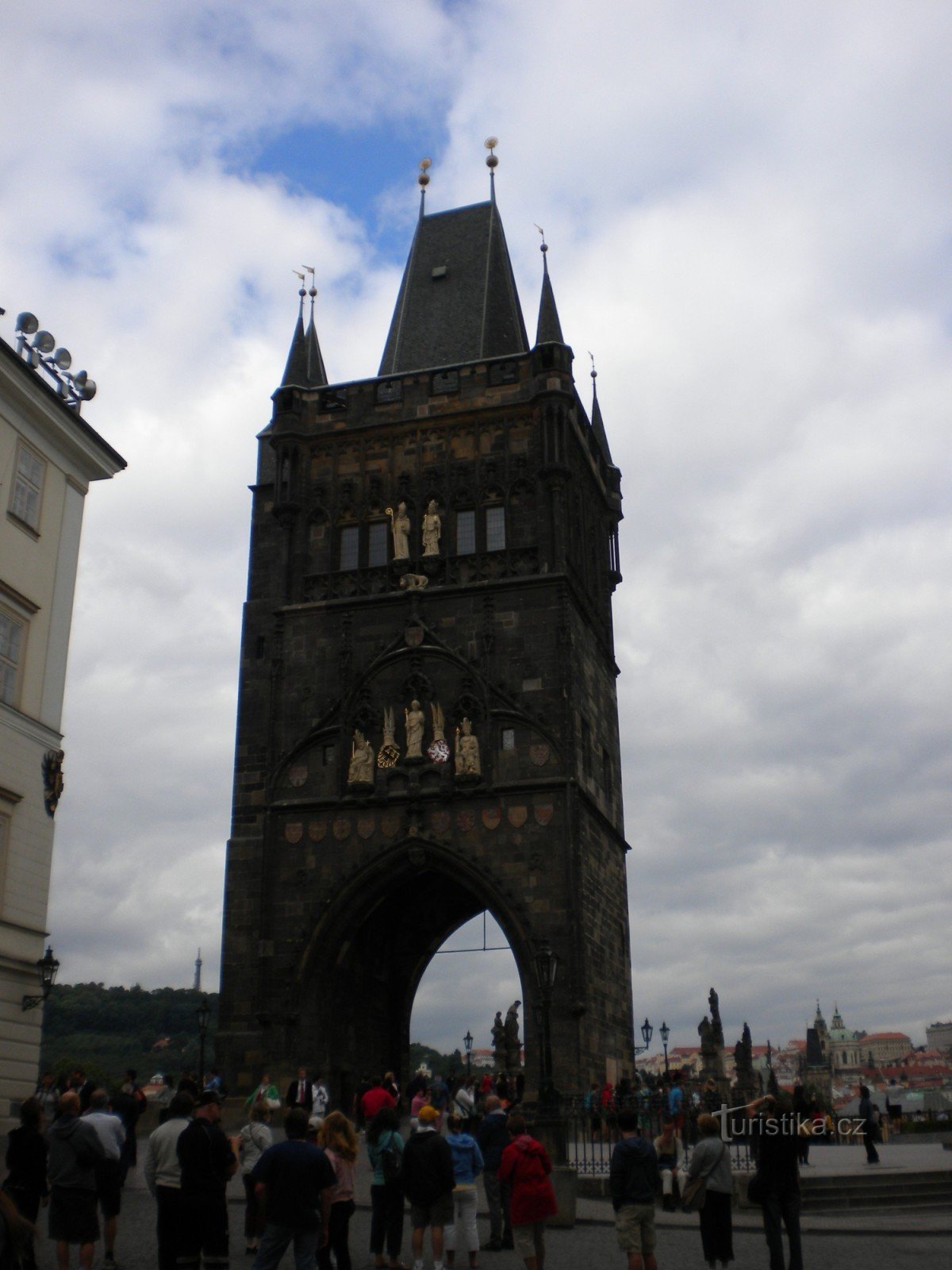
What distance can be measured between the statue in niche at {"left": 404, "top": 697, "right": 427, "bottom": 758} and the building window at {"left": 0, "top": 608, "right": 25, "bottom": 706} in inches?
407

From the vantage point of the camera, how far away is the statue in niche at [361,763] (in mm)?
30141

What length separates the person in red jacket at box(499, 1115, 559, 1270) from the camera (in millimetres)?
11398

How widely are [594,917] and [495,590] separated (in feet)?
26.3

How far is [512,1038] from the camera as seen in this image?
128ft

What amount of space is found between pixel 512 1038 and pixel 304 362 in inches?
812

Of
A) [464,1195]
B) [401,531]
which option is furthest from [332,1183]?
[401,531]

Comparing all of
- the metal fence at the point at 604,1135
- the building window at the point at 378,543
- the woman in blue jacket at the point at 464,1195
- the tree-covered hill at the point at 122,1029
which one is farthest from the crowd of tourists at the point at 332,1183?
the tree-covered hill at the point at 122,1029

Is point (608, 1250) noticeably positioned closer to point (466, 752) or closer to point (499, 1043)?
point (466, 752)

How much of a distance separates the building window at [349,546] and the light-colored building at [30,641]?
9.45m

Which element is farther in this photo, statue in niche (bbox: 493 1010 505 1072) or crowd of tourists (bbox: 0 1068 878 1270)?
statue in niche (bbox: 493 1010 505 1072)

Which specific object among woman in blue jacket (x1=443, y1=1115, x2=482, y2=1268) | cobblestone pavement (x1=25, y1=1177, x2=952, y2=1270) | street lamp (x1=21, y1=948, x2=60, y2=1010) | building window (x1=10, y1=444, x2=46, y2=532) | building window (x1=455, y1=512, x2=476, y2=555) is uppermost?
building window (x1=455, y1=512, x2=476, y2=555)

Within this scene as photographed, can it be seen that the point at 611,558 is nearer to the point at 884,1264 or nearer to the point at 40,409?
the point at 40,409

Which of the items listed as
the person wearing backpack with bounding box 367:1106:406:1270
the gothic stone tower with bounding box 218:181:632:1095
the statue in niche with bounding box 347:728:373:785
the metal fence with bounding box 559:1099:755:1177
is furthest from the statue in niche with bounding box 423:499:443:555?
the person wearing backpack with bounding box 367:1106:406:1270

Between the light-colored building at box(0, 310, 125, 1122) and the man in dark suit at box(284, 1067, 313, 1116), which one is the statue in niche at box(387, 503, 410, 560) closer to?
the light-colored building at box(0, 310, 125, 1122)
